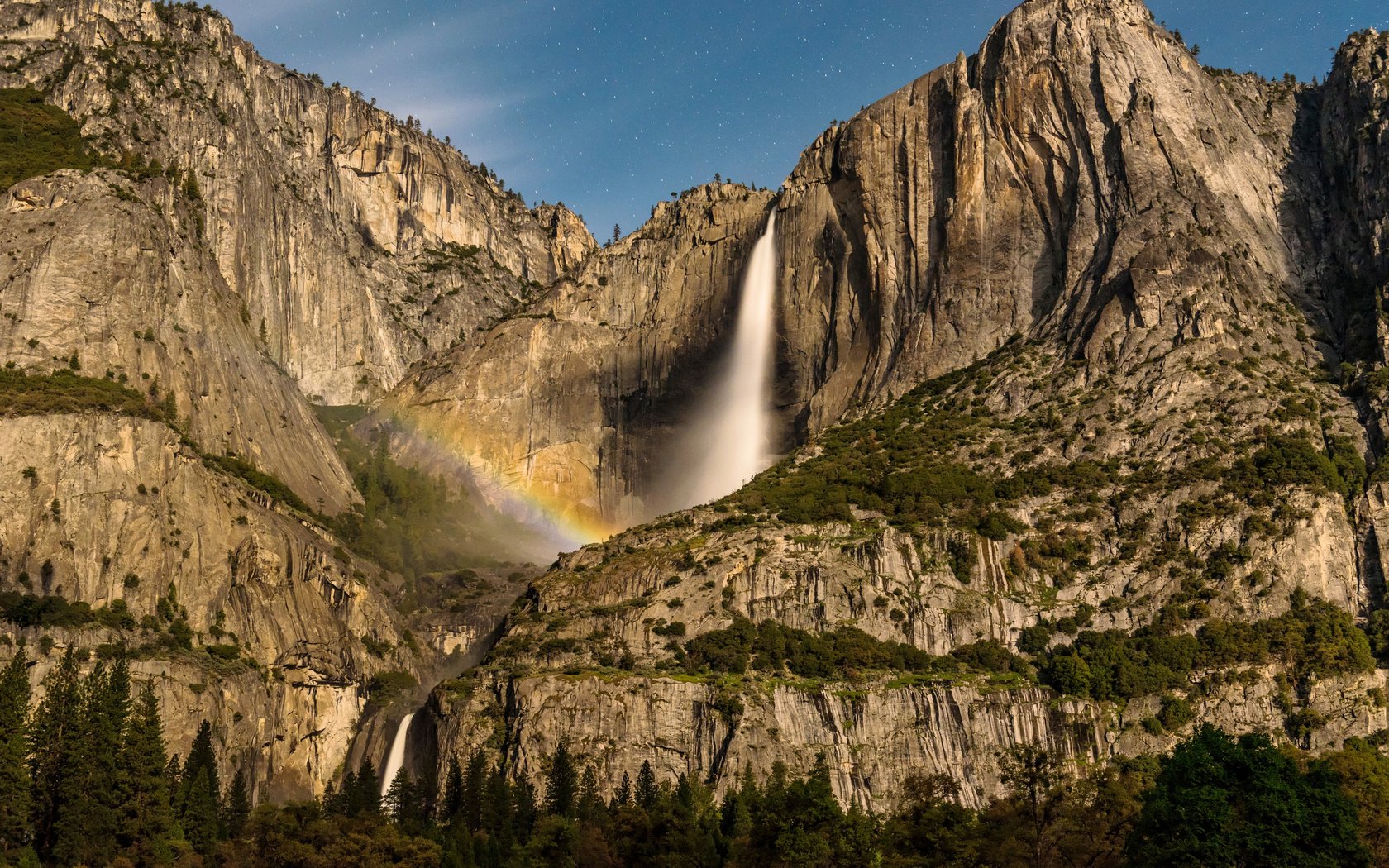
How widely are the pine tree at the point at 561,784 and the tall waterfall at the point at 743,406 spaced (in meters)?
58.8

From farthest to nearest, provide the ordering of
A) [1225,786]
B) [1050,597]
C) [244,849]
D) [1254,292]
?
[1254,292]
[1050,597]
[244,849]
[1225,786]

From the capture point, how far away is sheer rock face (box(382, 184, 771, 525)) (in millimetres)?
168875

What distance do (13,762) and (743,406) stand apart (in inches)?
3362

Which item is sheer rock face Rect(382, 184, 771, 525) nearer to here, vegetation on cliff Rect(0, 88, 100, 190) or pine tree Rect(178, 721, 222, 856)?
vegetation on cliff Rect(0, 88, 100, 190)

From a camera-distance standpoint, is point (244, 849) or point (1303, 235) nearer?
point (244, 849)

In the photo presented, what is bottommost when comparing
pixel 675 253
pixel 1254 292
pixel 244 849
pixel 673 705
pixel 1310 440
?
pixel 244 849

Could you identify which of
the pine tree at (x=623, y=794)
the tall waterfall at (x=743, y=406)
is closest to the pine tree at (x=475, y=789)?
the pine tree at (x=623, y=794)

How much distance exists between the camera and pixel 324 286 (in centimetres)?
18488

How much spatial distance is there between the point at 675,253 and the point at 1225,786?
115 metres

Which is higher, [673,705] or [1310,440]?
[1310,440]

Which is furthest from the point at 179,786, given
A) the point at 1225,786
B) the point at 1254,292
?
the point at 1254,292

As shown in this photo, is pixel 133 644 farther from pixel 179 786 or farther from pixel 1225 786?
pixel 1225 786

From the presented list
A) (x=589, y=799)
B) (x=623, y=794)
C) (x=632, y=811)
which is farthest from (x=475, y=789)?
(x=632, y=811)

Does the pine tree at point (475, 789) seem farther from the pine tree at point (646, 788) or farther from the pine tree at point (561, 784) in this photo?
the pine tree at point (646, 788)
